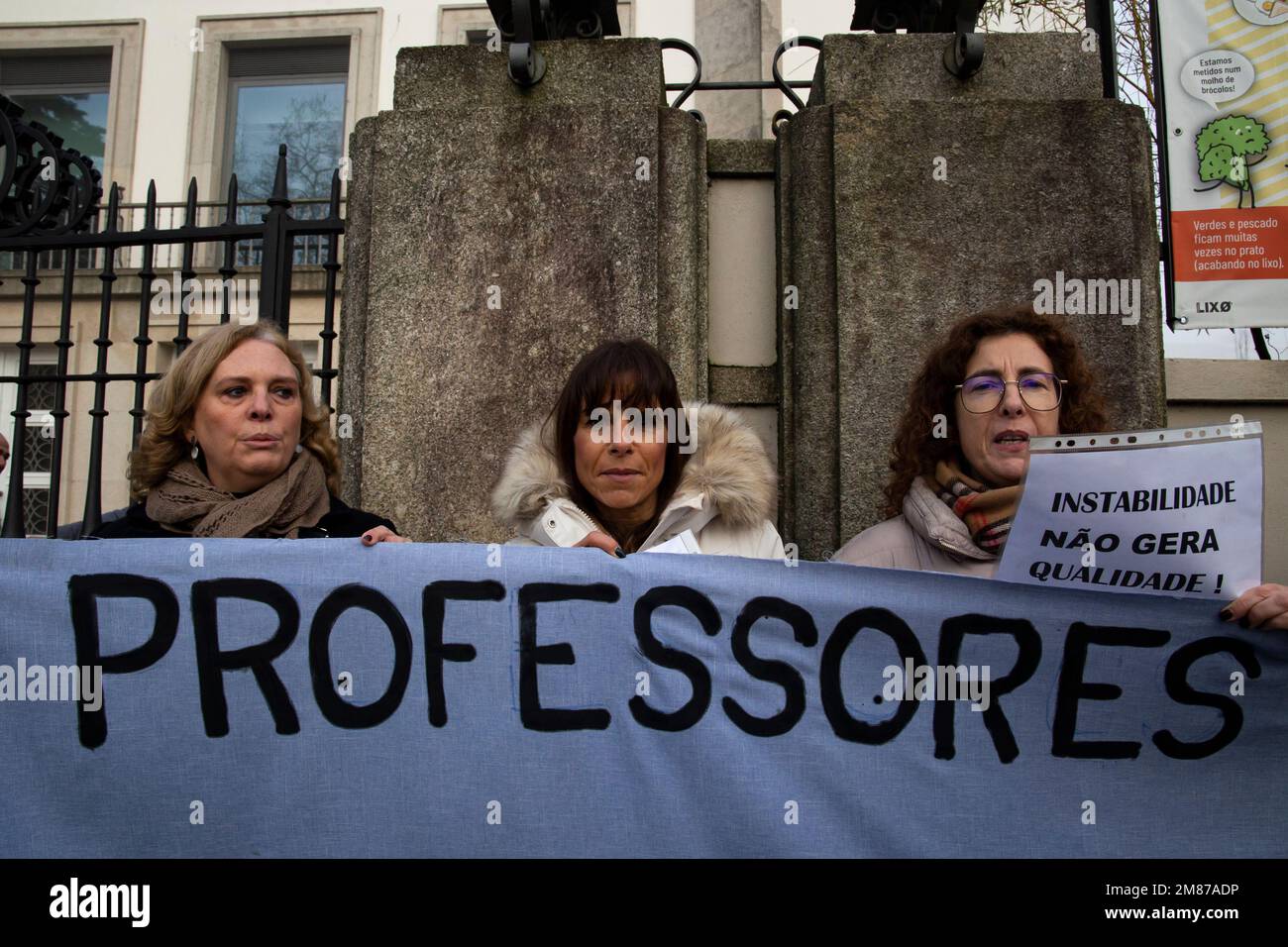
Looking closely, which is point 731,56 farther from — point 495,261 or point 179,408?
point 179,408

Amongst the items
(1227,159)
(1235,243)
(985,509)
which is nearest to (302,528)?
(985,509)

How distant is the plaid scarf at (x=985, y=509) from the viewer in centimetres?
259

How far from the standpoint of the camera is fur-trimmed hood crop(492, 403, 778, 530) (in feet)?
8.91

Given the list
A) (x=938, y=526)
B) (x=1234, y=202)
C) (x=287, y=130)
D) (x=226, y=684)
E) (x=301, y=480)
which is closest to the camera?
(x=226, y=684)

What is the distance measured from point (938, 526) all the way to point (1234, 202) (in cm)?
274

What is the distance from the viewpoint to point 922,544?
8.90 ft

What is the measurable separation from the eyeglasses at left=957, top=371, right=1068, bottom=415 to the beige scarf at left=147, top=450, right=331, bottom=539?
5.77 feet

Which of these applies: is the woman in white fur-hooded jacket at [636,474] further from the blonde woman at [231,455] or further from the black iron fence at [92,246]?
the black iron fence at [92,246]
